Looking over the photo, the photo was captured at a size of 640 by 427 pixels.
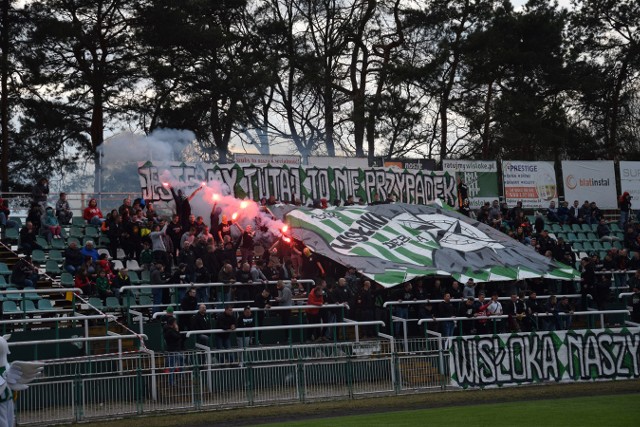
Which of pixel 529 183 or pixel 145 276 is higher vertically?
pixel 529 183

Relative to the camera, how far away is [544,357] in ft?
79.3

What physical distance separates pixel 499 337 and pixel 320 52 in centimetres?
2855

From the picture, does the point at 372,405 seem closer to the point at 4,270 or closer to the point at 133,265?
the point at 133,265

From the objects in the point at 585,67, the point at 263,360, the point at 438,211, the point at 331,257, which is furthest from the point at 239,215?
the point at 585,67

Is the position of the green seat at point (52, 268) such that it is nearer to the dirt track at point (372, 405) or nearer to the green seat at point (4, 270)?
the green seat at point (4, 270)

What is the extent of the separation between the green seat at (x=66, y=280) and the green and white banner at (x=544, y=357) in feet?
33.3

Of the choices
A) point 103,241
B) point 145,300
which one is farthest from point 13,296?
point 103,241

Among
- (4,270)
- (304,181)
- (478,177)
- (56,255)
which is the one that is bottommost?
(4,270)

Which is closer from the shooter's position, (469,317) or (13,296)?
(13,296)

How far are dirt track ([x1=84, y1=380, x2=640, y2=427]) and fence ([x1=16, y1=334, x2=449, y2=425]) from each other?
31 cm

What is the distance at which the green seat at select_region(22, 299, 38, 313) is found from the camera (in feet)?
77.3

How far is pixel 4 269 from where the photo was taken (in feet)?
84.1

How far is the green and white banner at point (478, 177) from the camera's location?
136 feet

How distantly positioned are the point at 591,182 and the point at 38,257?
2599 cm
